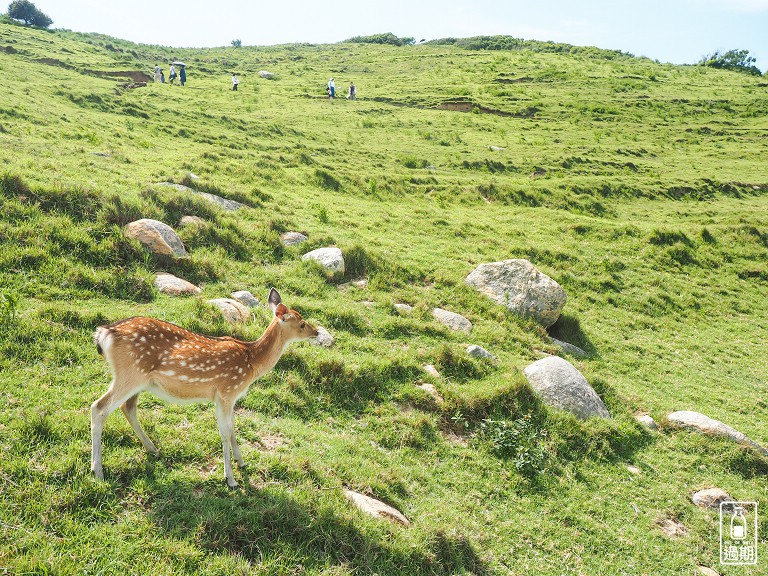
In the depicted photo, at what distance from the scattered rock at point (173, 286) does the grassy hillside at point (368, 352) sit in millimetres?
421

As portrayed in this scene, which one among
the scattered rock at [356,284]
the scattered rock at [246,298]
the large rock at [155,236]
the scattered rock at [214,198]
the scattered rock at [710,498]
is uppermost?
the scattered rock at [214,198]

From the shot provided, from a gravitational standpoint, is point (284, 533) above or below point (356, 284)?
below

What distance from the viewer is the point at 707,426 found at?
1090 cm

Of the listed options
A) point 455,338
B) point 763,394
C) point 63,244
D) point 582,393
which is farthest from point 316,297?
point 763,394

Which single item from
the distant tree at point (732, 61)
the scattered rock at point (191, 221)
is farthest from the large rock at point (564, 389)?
the distant tree at point (732, 61)

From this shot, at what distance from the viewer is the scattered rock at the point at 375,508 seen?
6.70 m

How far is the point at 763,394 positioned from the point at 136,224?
1671 cm

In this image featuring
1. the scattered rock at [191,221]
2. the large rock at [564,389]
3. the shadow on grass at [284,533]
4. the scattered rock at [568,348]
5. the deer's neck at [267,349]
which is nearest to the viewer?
the shadow on grass at [284,533]

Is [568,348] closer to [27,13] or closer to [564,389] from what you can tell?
[564,389]

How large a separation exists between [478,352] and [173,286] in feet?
22.2

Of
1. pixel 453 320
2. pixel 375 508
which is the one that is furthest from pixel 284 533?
pixel 453 320

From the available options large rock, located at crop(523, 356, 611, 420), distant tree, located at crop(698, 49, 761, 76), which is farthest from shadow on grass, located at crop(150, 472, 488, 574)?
distant tree, located at crop(698, 49, 761, 76)

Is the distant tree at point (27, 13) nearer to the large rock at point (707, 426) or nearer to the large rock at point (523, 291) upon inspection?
the large rock at point (523, 291)

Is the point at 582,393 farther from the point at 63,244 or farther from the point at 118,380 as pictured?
the point at 63,244
